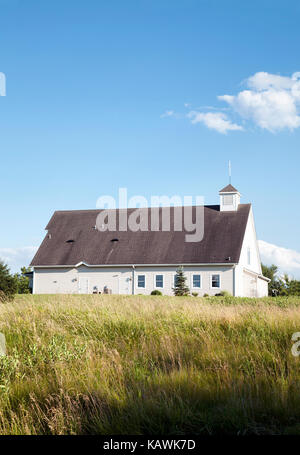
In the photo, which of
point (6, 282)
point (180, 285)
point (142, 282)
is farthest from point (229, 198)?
point (6, 282)

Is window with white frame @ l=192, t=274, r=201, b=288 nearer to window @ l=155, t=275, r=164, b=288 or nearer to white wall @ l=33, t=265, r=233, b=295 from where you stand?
white wall @ l=33, t=265, r=233, b=295

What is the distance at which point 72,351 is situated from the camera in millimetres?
8523

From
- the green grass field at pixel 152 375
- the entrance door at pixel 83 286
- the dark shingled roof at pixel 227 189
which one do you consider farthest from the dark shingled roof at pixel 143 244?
the green grass field at pixel 152 375

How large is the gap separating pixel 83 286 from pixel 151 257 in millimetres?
6127

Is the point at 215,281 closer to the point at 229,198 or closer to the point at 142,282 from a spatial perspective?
the point at 142,282

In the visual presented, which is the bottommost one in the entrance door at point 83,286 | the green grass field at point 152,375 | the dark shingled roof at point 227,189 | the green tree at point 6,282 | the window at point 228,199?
the green grass field at point 152,375

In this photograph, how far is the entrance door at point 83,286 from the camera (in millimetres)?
41031

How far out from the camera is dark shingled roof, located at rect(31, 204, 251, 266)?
39.1m

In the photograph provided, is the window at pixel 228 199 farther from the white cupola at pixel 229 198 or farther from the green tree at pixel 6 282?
the green tree at pixel 6 282

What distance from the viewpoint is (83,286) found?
135ft

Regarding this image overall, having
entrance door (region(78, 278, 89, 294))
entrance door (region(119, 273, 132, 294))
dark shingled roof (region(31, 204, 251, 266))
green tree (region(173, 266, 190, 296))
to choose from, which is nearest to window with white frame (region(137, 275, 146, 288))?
entrance door (region(119, 273, 132, 294))

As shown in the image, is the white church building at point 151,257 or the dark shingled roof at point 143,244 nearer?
the white church building at point 151,257

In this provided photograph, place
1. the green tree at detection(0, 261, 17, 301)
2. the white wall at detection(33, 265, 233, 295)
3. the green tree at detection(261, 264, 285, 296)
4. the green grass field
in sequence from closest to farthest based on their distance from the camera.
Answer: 1. the green grass field
2. the green tree at detection(0, 261, 17, 301)
3. the white wall at detection(33, 265, 233, 295)
4. the green tree at detection(261, 264, 285, 296)

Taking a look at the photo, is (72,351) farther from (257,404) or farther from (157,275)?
(157,275)
